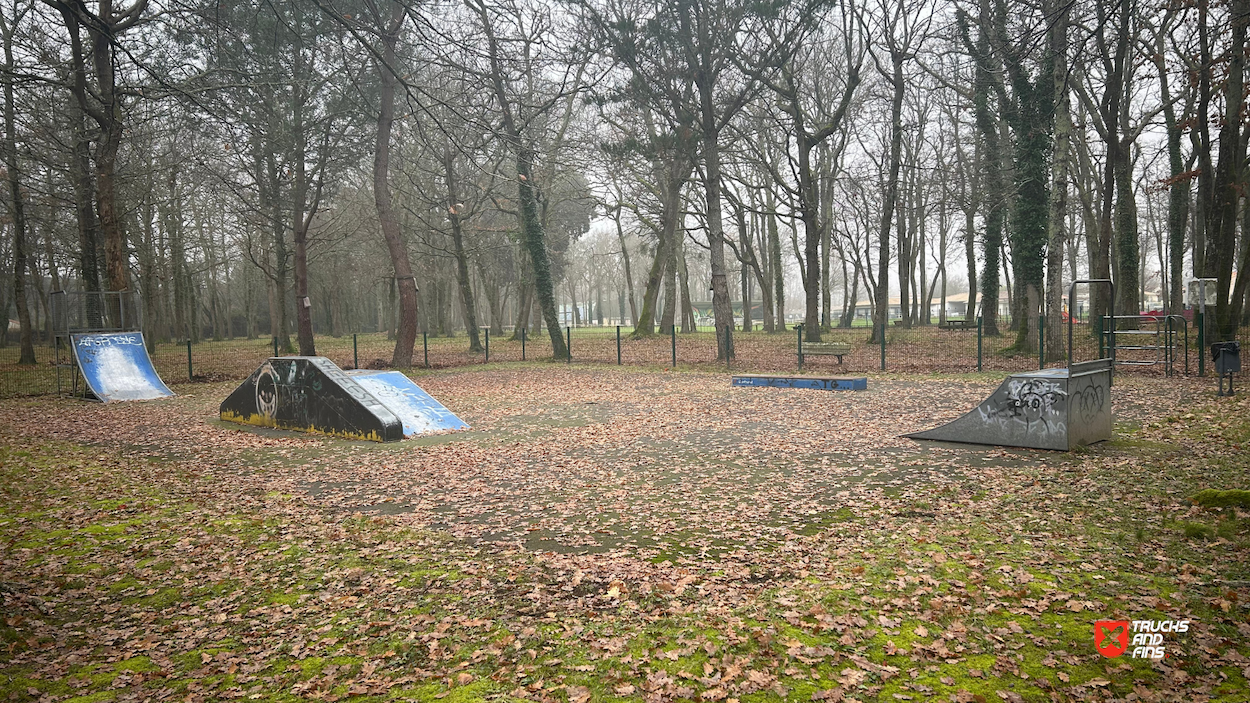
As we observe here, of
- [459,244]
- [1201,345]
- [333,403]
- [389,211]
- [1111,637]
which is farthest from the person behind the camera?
[459,244]

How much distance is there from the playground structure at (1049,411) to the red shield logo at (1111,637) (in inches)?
193

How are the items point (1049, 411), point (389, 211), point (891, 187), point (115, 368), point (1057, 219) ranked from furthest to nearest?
point (891, 187) < point (389, 211) < point (115, 368) < point (1057, 219) < point (1049, 411)

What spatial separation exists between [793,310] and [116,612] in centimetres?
12885

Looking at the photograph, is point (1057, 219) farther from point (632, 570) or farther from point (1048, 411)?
point (632, 570)

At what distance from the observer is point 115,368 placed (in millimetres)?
16703

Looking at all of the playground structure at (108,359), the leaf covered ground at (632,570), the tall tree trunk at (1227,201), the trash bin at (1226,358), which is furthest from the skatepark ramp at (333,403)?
the tall tree trunk at (1227,201)

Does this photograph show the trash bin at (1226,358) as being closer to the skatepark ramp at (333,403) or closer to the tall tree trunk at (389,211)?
the skatepark ramp at (333,403)

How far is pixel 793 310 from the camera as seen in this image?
129m

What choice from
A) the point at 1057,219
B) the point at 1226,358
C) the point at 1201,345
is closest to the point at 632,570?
the point at 1226,358

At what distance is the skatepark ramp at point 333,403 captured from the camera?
10.8m

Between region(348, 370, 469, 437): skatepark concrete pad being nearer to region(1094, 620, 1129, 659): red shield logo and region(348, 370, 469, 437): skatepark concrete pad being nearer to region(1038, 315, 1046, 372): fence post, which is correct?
region(1094, 620, 1129, 659): red shield logo

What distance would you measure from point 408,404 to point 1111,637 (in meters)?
10.1

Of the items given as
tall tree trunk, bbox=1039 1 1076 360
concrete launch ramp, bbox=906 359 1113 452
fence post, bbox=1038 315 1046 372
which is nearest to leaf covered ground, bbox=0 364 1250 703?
concrete launch ramp, bbox=906 359 1113 452

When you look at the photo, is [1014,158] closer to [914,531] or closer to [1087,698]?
[914,531]
